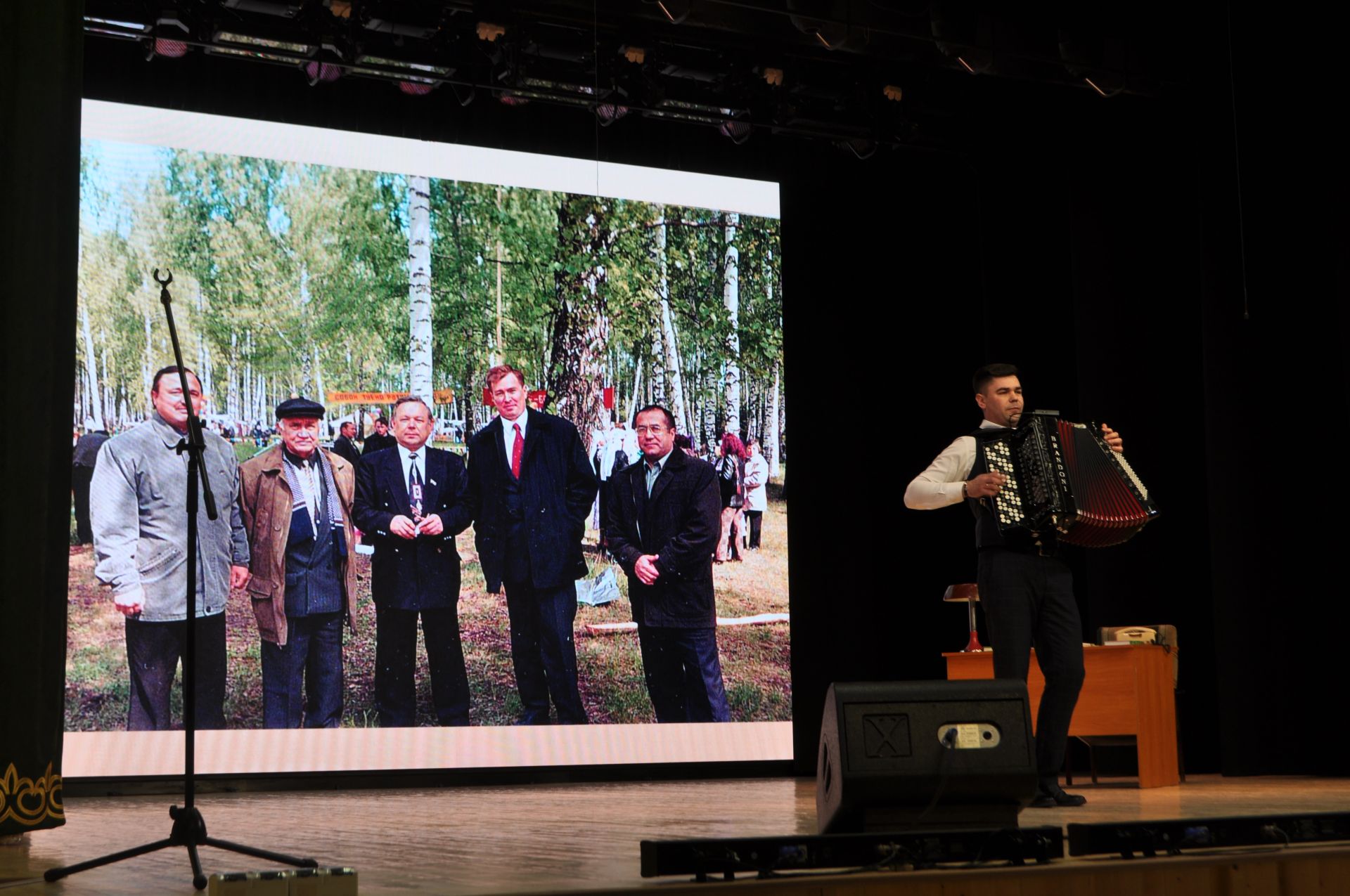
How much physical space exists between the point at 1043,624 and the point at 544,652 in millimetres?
3218

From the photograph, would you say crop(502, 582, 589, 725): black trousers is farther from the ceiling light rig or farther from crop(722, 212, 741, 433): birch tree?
the ceiling light rig

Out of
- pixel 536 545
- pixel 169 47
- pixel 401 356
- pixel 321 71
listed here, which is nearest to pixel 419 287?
pixel 401 356

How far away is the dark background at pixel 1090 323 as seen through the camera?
633 centimetres

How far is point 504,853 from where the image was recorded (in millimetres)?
3326

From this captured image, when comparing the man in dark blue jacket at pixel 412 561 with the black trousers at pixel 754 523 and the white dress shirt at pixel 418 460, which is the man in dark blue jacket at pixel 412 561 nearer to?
the white dress shirt at pixel 418 460

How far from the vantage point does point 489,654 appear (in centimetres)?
685

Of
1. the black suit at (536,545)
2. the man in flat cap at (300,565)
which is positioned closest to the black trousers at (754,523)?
the black suit at (536,545)

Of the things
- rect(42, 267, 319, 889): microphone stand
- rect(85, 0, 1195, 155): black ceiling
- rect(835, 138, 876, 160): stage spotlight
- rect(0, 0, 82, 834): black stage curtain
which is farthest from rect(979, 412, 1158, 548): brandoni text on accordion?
rect(835, 138, 876, 160): stage spotlight

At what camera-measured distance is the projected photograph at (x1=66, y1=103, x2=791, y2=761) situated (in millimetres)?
6203

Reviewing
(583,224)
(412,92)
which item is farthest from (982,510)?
(412,92)

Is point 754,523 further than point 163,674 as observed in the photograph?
Yes

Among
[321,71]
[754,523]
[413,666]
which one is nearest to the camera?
[321,71]

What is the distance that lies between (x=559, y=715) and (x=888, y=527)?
234cm

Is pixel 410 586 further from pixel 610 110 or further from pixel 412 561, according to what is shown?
pixel 610 110
